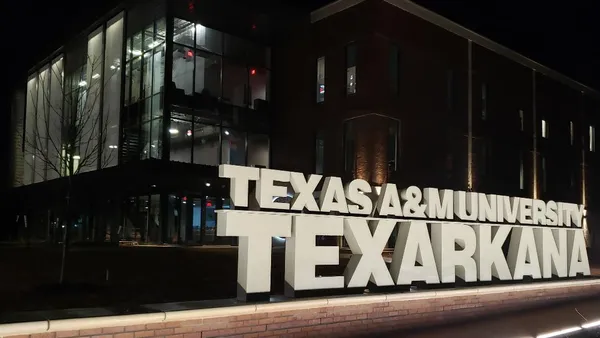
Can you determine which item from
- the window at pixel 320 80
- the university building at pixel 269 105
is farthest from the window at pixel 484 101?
the window at pixel 320 80

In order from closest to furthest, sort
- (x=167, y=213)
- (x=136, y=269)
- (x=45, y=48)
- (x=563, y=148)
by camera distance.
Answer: (x=136, y=269), (x=167, y=213), (x=45, y=48), (x=563, y=148)

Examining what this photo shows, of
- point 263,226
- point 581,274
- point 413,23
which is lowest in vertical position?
point 581,274

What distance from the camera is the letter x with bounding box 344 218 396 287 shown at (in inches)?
376

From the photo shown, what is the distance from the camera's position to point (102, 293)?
1032 centimetres

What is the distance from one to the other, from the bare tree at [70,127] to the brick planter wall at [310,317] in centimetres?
505

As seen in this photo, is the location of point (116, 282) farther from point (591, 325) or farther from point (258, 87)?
point (258, 87)

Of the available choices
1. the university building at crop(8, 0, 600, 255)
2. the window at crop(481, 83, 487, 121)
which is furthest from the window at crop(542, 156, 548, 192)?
the window at crop(481, 83, 487, 121)

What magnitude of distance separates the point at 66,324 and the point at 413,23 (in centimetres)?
2233

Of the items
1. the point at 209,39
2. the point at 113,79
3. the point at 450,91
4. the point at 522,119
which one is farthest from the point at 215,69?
the point at 522,119

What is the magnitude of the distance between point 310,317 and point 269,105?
2177 cm

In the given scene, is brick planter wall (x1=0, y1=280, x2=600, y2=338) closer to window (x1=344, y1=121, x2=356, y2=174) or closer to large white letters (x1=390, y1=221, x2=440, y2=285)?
large white letters (x1=390, y1=221, x2=440, y2=285)

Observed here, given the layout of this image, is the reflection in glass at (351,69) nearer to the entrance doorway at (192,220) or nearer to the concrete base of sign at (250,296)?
the entrance doorway at (192,220)

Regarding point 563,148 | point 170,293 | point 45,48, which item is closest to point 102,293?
point 170,293

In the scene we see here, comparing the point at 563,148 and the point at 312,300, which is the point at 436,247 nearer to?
the point at 312,300
